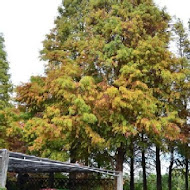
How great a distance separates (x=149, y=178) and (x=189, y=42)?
28.7 ft

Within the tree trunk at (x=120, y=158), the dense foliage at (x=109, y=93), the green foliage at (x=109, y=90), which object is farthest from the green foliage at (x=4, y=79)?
the tree trunk at (x=120, y=158)

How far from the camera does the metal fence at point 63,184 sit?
1086 centimetres

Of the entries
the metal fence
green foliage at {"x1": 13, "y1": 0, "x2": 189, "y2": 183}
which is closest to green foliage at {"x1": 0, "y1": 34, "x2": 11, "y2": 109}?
green foliage at {"x1": 13, "y1": 0, "x2": 189, "y2": 183}

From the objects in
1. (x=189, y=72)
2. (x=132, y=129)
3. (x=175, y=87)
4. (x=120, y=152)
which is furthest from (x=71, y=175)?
(x=189, y=72)

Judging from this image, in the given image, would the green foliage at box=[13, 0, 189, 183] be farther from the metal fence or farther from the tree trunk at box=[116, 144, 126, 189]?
the metal fence

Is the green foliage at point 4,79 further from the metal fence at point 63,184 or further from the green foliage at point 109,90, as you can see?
the metal fence at point 63,184

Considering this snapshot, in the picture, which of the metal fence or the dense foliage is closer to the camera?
the dense foliage

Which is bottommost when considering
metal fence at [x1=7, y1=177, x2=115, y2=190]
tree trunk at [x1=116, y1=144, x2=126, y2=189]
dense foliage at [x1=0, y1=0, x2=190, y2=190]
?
metal fence at [x1=7, y1=177, x2=115, y2=190]

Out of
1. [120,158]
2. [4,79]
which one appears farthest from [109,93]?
[4,79]

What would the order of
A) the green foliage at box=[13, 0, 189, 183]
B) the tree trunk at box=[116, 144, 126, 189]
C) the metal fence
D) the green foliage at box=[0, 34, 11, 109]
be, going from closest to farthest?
the green foliage at box=[13, 0, 189, 183] → the metal fence → the tree trunk at box=[116, 144, 126, 189] → the green foliage at box=[0, 34, 11, 109]

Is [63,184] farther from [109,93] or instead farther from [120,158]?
[109,93]

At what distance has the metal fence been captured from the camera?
10.9 m

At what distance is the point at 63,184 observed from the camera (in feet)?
37.7

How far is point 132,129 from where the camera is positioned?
9609mm
